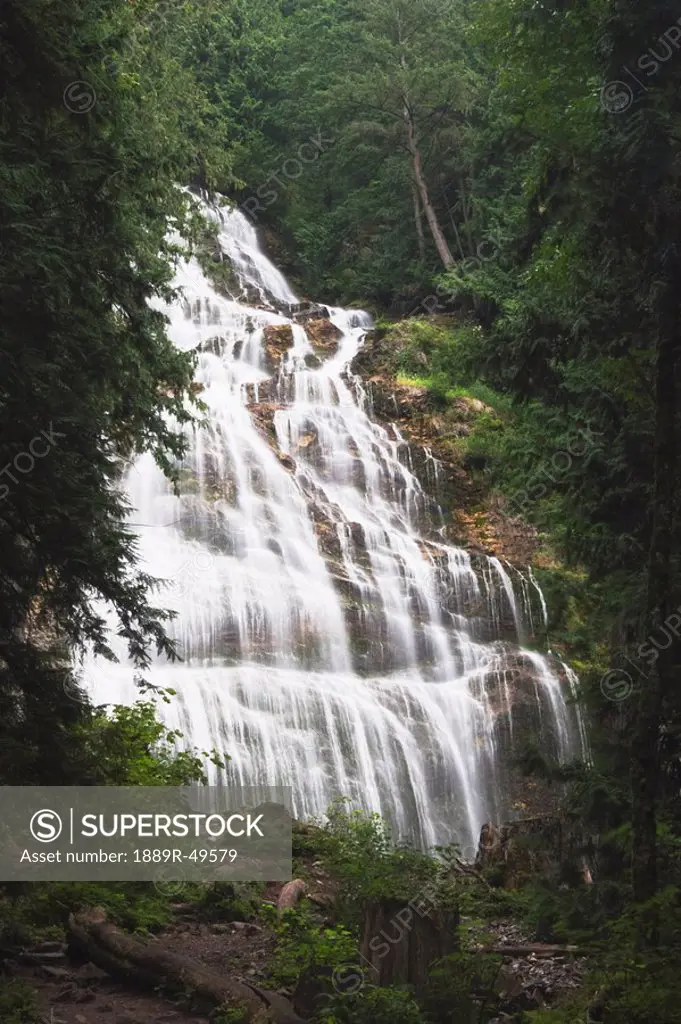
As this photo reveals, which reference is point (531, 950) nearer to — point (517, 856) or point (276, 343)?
point (517, 856)

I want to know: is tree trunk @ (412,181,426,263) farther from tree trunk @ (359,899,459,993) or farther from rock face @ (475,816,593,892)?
tree trunk @ (359,899,459,993)

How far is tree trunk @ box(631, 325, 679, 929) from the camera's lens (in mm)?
6137

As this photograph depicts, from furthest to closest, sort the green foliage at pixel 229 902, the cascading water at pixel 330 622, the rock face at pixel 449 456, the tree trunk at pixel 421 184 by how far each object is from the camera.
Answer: the tree trunk at pixel 421 184
the rock face at pixel 449 456
the cascading water at pixel 330 622
the green foliage at pixel 229 902

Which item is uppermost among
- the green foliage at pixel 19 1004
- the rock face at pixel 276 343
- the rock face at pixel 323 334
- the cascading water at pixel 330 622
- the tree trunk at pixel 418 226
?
the tree trunk at pixel 418 226

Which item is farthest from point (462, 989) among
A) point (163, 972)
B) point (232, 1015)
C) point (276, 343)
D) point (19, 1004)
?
point (276, 343)

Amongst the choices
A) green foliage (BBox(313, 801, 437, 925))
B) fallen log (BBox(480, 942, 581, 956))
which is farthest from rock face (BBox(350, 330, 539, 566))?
fallen log (BBox(480, 942, 581, 956))

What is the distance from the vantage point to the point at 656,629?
6.31m

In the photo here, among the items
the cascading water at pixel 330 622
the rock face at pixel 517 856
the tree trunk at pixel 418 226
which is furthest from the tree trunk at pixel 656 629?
the tree trunk at pixel 418 226

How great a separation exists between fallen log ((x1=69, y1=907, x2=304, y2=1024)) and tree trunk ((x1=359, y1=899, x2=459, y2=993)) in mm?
647

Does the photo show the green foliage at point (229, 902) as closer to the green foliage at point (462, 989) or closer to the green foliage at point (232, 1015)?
the green foliage at point (232, 1015)

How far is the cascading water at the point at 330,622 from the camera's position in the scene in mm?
16219

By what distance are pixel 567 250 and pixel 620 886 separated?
17.3ft

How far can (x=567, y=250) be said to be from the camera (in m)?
9.04

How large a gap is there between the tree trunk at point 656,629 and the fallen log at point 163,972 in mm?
2298
